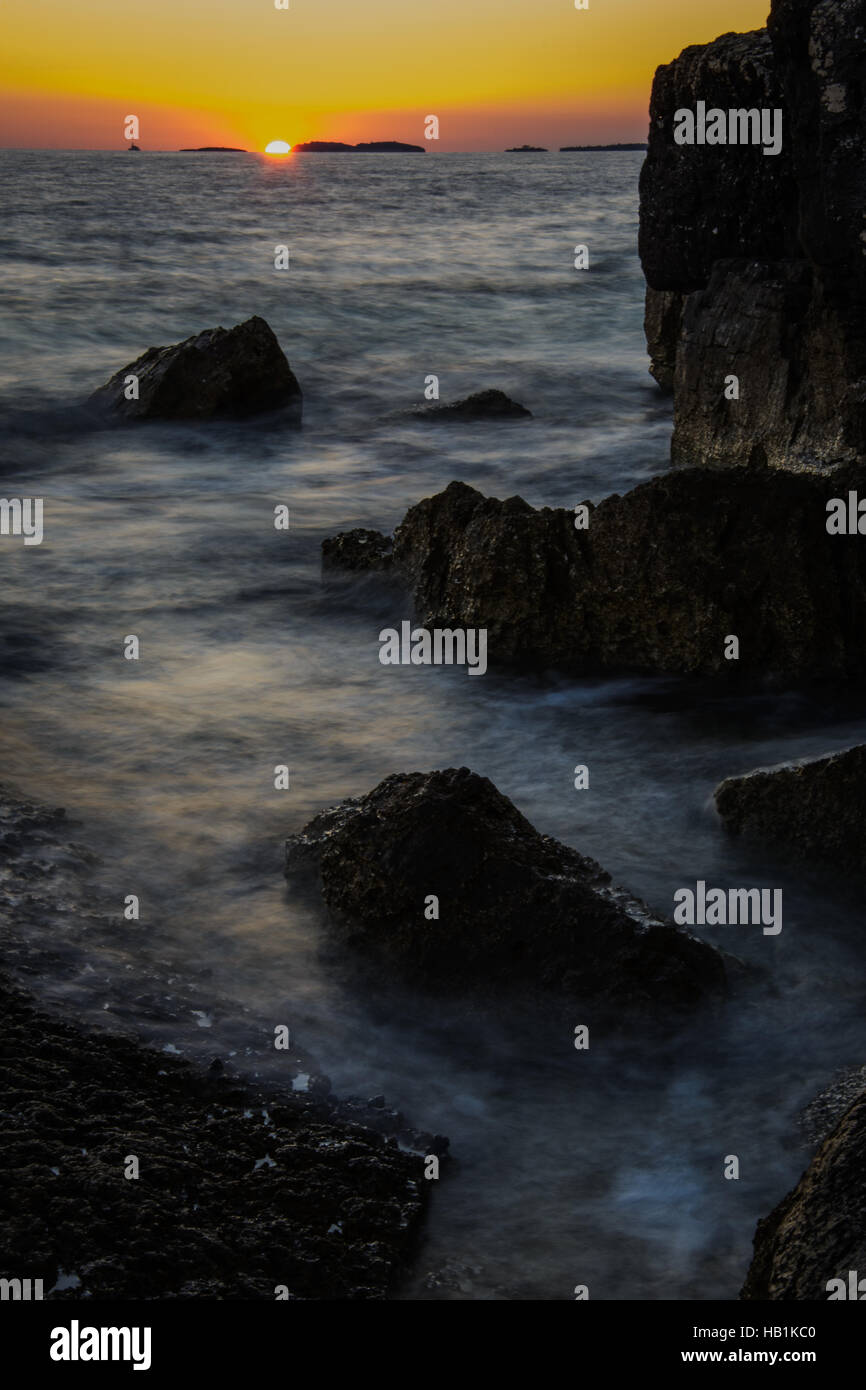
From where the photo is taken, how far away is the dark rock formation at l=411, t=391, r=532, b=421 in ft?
58.0

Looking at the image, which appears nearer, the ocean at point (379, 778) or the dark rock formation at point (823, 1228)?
the dark rock formation at point (823, 1228)

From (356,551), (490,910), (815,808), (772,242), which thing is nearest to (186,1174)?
(490,910)

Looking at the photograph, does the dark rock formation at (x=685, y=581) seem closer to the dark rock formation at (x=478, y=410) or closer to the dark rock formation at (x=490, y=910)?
the dark rock formation at (x=490, y=910)

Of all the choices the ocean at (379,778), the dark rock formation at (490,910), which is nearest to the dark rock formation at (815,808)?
the ocean at (379,778)

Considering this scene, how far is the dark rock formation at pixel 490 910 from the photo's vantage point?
5.49 metres

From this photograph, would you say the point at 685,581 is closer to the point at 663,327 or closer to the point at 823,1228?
the point at 823,1228

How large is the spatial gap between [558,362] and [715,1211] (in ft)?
60.9

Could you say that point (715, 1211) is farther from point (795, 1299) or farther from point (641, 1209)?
point (795, 1299)

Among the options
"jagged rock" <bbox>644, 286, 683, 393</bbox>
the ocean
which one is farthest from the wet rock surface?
"jagged rock" <bbox>644, 286, 683, 393</bbox>

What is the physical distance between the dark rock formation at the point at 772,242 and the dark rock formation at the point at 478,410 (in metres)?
4.18

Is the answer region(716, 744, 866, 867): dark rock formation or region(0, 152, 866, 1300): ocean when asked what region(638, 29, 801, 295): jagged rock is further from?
region(716, 744, 866, 867): dark rock formation

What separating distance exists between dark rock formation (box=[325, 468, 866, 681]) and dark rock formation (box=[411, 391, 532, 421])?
346 inches

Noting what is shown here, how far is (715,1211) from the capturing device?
4.54 m

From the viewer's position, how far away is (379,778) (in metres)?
7.84
